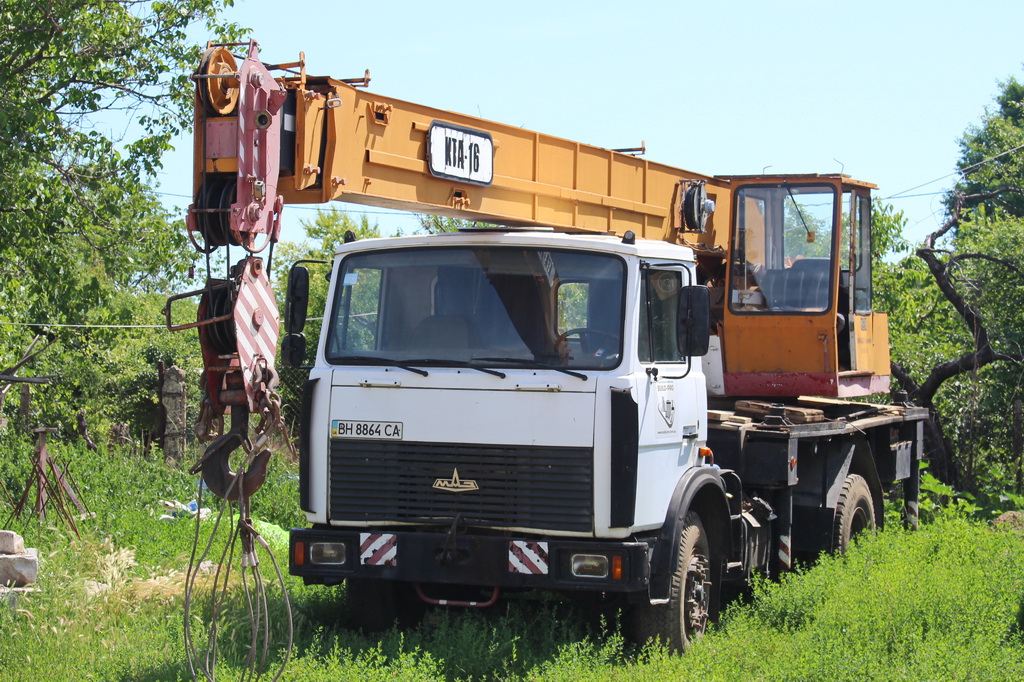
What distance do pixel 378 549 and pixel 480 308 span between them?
1.58 meters

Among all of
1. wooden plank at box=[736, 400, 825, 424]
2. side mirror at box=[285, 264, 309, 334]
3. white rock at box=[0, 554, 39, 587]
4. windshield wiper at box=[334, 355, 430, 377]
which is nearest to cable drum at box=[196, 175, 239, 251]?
side mirror at box=[285, 264, 309, 334]

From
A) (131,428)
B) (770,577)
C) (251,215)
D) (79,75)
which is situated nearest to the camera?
(251,215)

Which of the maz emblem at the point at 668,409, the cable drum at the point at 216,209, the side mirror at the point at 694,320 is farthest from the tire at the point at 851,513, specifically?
the cable drum at the point at 216,209

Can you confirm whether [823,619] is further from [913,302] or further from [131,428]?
[131,428]

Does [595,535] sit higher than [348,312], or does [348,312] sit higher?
[348,312]

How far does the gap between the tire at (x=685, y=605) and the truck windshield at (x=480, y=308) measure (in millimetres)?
1404

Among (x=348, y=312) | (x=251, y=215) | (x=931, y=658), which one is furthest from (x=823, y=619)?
(x=251, y=215)

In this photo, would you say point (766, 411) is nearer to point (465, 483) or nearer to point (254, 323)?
point (465, 483)

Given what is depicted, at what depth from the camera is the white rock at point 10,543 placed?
29.4 feet

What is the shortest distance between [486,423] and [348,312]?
123cm

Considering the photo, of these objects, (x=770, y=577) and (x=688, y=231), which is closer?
(x=770, y=577)

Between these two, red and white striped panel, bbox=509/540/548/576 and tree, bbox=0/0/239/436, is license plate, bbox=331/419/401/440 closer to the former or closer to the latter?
red and white striped panel, bbox=509/540/548/576

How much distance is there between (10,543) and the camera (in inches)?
354

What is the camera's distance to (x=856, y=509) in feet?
35.3
